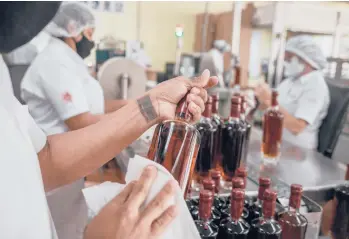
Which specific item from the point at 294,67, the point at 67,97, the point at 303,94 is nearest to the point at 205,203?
the point at 67,97

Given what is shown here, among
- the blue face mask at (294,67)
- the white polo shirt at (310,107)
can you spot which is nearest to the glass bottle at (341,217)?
the white polo shirt at (310,107)

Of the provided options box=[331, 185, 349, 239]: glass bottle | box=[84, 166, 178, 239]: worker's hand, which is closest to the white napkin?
box=[84, 166, 178, 239]: worker's hand

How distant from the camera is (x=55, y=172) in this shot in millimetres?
935

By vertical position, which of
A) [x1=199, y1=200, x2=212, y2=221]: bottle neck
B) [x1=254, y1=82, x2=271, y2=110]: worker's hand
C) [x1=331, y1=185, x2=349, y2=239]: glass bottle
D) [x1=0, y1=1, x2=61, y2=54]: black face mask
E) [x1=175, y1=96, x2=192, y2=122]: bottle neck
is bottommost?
[x1=331, y1=185, x2=349, y2=239]: glass bottle

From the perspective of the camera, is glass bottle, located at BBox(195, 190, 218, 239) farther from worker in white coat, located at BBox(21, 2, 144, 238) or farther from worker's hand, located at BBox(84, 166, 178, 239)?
worker in white coat, located at BBox(21, 2, 144, 238)

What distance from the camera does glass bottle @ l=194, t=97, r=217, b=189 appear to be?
1115 millimetres

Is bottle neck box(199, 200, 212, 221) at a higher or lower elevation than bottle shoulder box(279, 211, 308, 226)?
higher

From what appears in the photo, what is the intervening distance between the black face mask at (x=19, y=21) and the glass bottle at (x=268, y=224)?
1.84 feet

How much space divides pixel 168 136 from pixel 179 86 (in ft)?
0.58

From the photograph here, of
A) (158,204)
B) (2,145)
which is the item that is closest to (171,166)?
(158,204)

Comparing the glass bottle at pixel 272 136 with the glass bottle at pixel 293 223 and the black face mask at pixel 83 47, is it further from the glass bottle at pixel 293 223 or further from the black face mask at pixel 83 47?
the black face mask at pixel 83 47

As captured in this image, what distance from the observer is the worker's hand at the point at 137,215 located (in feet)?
1.82

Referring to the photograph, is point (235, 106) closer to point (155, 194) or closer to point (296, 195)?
point (296, 195)

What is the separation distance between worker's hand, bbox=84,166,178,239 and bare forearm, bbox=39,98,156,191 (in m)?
0.37
